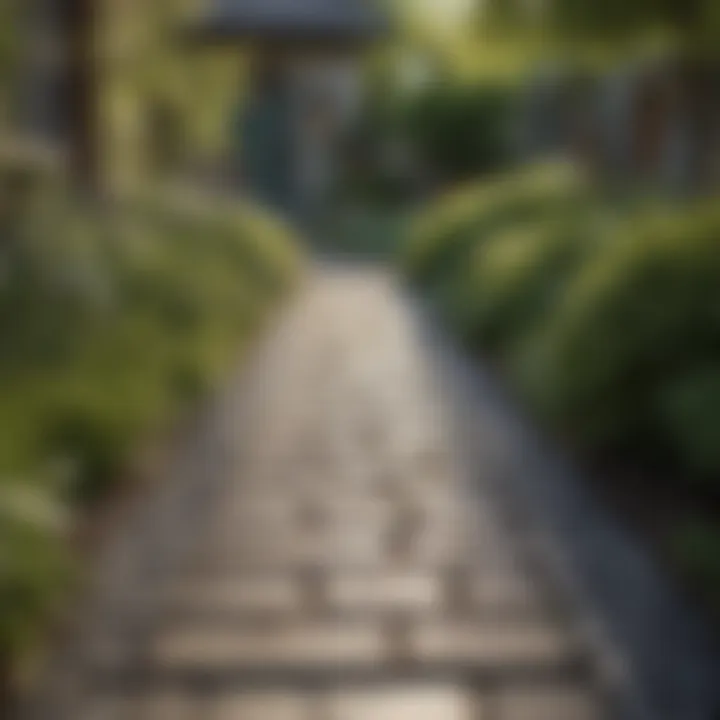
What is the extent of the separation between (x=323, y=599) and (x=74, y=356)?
2.41 m

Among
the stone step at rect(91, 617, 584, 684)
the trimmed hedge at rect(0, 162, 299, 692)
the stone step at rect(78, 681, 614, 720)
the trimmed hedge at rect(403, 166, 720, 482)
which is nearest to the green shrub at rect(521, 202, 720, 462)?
the trimmed hedge at rect(403, 166, 720, 482)

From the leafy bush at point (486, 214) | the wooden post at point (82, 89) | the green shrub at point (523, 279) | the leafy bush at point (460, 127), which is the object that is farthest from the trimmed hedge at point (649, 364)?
the leafy bush at point (460, 127)

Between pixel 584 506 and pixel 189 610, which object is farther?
pixel 584 506

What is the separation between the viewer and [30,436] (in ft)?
15.6

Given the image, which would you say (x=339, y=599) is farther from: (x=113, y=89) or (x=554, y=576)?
(x=113, y=89)

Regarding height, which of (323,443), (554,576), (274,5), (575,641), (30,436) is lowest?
(575,641)

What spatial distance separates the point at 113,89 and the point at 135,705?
356 inches

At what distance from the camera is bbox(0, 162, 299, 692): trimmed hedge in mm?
3602

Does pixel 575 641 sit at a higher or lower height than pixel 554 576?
lower

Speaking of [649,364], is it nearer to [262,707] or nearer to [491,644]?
[491,644]

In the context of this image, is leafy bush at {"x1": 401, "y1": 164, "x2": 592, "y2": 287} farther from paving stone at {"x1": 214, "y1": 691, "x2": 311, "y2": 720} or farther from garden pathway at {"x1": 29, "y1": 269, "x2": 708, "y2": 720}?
paving stone at {"x1": 214, "y1": 691, "x2": 311, "y2": 720}

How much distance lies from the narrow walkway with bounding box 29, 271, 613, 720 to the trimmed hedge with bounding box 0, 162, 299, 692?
22 centimetres

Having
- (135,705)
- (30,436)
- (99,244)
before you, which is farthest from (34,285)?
(135,705)

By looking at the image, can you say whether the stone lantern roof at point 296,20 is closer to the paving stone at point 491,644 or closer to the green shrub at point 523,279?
the green shrub at point 523,279
